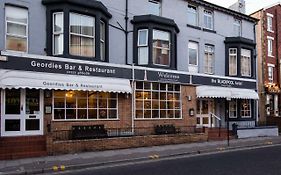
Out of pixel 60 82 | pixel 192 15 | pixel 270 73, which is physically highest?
pixel 192 15

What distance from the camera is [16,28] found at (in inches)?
645

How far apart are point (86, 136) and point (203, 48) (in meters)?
11.5

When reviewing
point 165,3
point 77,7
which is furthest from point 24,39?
point 165,3

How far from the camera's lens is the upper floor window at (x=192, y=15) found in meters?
24.3

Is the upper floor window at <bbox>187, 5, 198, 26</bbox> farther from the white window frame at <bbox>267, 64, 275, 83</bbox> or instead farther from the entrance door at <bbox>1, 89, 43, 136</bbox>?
the entrance door at <bbox>1, 89, 43, 136</bbox>

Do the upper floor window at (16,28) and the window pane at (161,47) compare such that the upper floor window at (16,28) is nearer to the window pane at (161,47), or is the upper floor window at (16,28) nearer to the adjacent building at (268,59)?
the window pane at (161,47)

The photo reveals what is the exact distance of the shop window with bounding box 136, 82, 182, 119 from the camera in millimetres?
20500

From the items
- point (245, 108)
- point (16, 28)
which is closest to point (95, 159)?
point (16, 28)

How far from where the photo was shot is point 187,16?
24047 mm

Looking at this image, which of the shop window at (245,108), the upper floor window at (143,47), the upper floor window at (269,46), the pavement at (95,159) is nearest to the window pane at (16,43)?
the pavement at (95,159)

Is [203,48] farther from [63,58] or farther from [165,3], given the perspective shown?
[63,58]

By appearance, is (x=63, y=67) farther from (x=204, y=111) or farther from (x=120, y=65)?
(x=204, y=111)

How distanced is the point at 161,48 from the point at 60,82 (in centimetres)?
748

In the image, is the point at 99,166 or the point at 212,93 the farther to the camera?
the point at 212,93
